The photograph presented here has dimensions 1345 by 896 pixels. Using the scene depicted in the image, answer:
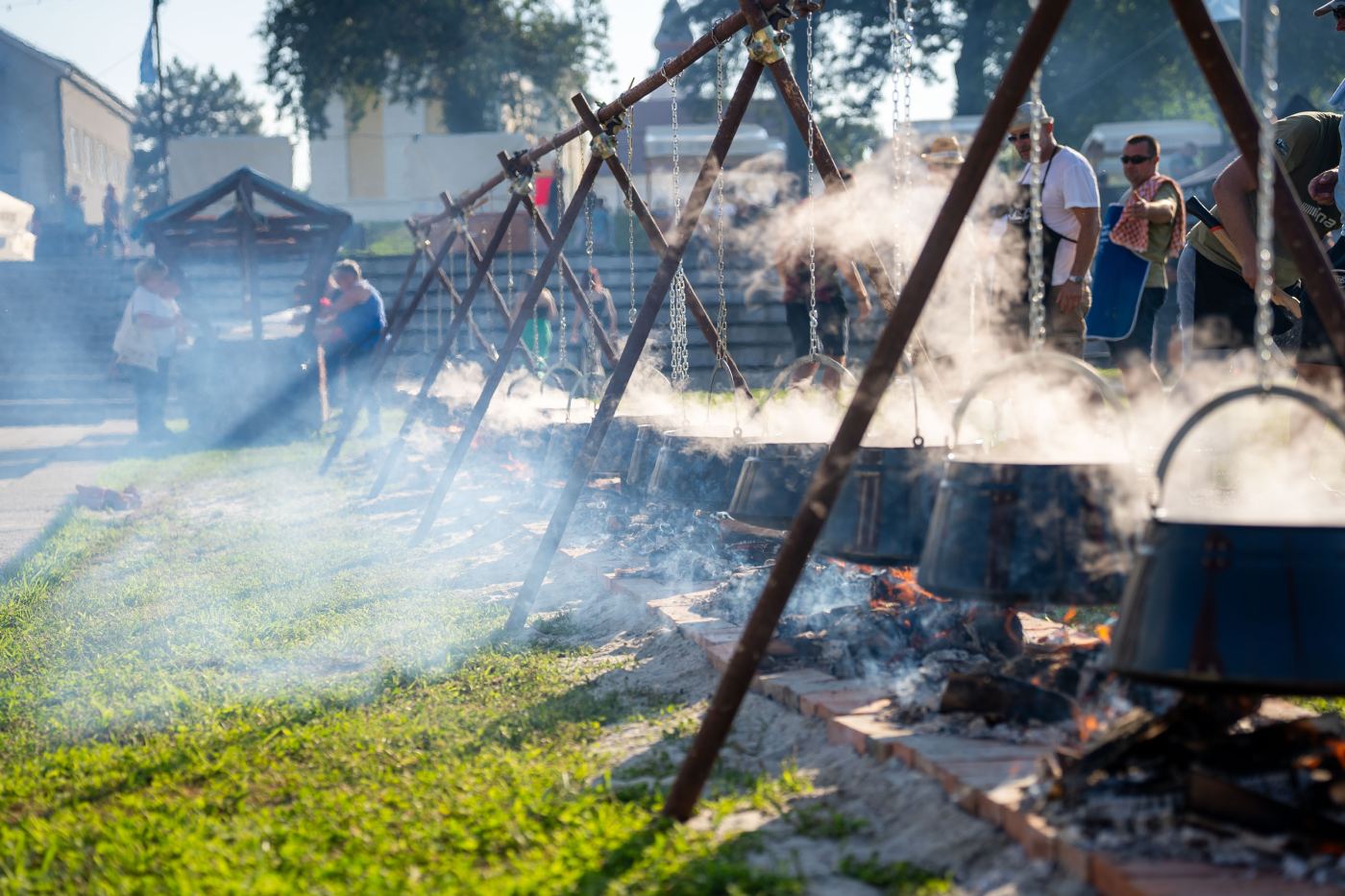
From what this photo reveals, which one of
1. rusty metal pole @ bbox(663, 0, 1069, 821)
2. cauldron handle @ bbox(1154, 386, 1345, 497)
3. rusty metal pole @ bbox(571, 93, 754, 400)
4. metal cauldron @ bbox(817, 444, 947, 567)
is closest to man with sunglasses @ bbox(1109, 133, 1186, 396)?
rusty metal pole @ bbox(571, 93, 754, 400)

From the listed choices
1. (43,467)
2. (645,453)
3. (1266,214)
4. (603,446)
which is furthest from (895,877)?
(43,467)

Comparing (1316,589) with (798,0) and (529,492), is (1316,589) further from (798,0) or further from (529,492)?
(529,492)

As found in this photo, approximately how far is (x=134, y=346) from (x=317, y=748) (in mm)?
A: 13432

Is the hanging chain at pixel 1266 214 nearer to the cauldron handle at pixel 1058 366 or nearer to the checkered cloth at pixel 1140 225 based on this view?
the cauldron handle at pixel 1058 366

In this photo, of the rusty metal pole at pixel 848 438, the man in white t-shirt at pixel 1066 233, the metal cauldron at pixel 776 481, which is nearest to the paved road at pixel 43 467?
the metal cauldron at pixel 776 481

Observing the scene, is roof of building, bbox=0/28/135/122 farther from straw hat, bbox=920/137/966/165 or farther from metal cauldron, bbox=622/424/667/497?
metal cauldron, bbox=622/424/667/497

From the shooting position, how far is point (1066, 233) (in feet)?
23.5

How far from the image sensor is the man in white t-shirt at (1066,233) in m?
7.05

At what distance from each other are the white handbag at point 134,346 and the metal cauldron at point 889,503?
13992mm

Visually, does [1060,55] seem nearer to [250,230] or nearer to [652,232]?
[250,230]

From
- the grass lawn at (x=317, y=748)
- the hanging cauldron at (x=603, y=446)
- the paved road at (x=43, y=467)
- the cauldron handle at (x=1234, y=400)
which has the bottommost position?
the paved road at (x=43, y=467)

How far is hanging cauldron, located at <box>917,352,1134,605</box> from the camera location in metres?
3.25

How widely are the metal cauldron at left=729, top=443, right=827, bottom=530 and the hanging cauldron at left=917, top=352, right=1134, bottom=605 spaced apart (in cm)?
134

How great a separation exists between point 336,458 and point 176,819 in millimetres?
10971
